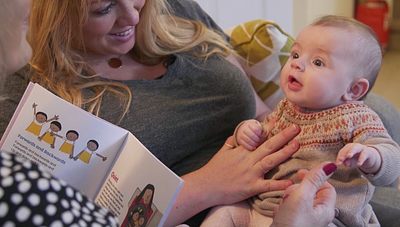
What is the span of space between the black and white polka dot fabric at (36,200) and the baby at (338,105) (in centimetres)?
Answer: 56

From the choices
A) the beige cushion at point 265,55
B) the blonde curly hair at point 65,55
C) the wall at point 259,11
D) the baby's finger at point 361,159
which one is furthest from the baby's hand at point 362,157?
the wall at point 259,11

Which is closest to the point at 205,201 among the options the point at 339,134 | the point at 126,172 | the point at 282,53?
the point at 126,172

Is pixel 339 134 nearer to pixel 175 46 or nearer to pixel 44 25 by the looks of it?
pixel 175 46

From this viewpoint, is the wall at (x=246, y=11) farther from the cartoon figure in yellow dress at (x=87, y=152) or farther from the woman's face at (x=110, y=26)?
the cartoon figure in yellow dress at (x=87, y=152)

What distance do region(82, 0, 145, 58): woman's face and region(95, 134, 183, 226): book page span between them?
428mm

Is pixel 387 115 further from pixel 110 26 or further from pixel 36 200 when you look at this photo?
pixel 36 200

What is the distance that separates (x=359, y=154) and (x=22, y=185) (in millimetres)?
681

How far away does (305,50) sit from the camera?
1.00 m

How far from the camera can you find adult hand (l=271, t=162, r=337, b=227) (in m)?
0.81

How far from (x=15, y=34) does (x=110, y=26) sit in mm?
476

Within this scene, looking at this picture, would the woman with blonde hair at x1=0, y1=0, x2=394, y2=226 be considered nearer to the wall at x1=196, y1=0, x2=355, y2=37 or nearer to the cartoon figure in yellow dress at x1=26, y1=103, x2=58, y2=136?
the cartoon figure in yellow dress at x1=26, y1=103, x2=58, y2=136

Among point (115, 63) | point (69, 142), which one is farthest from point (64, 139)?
point (115, 63)

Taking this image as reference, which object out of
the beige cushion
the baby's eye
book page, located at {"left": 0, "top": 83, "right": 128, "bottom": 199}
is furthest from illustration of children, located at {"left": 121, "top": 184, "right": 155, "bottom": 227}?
the beige cushion

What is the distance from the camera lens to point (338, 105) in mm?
991
